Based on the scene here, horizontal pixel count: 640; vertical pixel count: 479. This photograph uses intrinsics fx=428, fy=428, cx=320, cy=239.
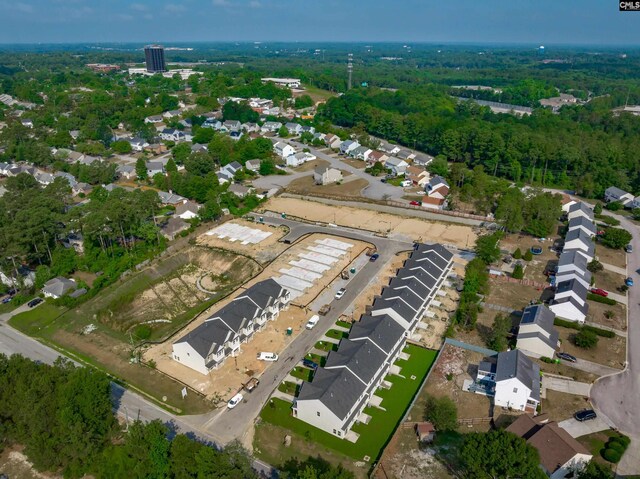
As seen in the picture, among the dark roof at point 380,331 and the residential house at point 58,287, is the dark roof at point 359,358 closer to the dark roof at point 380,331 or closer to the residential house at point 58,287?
the dark roof at point 380,331

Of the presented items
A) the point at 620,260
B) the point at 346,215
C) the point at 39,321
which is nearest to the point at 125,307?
the point at 39,321

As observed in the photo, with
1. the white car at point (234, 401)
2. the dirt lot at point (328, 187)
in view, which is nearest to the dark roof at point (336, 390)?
the white car at point (234, 401)

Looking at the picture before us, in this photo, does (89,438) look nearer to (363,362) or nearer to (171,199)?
(363,362)

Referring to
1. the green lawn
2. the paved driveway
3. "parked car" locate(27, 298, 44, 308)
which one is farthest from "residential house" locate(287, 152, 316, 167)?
the paved driveway

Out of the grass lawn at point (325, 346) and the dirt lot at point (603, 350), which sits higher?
the grass lawn at point (325, 346)

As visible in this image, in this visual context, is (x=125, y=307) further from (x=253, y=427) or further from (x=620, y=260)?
(x=620, y=260)

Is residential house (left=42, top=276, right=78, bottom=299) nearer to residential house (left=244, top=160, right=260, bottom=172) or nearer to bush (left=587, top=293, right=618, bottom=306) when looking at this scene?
residential house (left=244, top=160, right=260, bottom=172)
